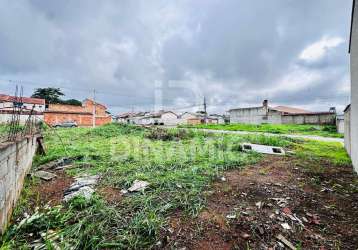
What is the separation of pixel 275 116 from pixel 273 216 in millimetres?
27067

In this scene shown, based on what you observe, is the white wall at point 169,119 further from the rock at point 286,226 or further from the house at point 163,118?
the rock at point 286,226

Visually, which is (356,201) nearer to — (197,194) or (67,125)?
(197,194)

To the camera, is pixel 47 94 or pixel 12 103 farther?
pixel 47 94

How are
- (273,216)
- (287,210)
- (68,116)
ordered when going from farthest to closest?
1. (68,116)
2. (287,210)
3. (273,216)

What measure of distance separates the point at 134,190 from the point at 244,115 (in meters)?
29.8

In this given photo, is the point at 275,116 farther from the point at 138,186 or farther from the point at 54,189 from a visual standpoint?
the point at 54,189

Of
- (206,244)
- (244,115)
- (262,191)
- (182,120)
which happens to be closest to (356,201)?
(262,191)

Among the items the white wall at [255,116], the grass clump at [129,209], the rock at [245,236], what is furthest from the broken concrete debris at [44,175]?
the white wall at [255,116]

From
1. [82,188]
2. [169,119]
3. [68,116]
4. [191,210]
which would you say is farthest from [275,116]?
[68,116]

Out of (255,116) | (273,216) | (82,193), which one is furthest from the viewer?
(255,116)

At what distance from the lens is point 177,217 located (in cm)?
237

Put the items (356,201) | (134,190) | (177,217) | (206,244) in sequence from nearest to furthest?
1. (206,244)
2. (177,217)
3. (356,201)
4. (134,190)

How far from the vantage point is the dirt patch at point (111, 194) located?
2.81 meters

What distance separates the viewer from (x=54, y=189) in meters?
3.27
